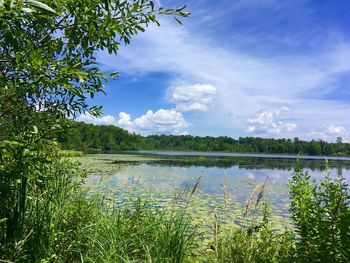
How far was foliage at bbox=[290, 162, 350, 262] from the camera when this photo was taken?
283cm

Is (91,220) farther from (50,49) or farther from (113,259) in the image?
(50,49)

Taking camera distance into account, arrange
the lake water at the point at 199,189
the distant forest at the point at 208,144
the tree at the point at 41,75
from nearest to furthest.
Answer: the tree at the point at 41,75
the lake water at the point at 199,189
the distant forest at the point at 208,144

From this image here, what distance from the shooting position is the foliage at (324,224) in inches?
111

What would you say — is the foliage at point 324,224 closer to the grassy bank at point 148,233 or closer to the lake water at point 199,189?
the grassy bank at point 148,233

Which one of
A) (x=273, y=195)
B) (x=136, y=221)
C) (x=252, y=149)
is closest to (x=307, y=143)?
(x=252, y=149)

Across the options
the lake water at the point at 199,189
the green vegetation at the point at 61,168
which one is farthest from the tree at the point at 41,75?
the lake water at the point at 199,189

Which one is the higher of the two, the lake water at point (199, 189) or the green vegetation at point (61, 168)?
the green vegetation at point (61, 168)

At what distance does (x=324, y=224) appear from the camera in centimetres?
304

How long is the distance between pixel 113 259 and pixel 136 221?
1.46 m

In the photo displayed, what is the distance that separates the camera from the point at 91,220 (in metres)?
4.96

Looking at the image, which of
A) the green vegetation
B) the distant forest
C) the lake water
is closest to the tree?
the green vegetation

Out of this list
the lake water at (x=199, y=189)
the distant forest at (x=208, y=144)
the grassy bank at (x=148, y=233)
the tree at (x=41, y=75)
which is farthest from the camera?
the distant forest at (x=208, y=144)

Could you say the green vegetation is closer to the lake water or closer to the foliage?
the foliage

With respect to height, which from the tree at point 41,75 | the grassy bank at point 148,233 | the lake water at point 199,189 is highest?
the tree at point 41,75
